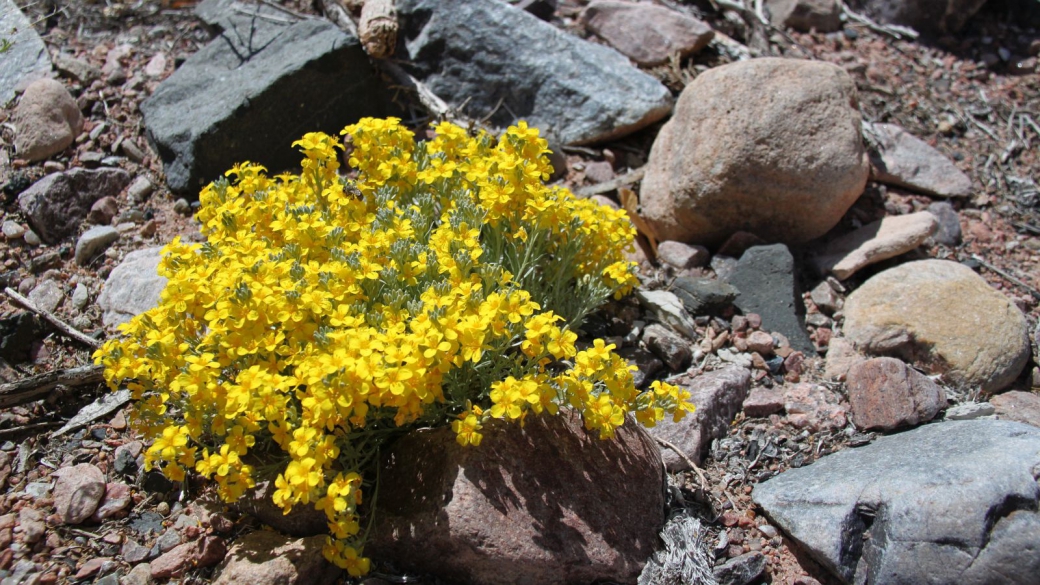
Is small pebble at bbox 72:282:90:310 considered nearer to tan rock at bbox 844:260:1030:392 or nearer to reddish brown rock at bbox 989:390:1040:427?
tan rock at bbox 844:260:1030:392

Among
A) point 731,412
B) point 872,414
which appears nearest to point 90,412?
point 731,412

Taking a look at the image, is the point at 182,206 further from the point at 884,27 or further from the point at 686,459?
the point at 884,27

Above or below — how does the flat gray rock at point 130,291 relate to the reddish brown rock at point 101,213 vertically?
below

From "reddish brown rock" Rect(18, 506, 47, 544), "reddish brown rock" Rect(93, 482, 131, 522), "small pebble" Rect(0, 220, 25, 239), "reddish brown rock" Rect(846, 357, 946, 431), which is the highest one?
"small pebble" Rect(0, 220, 25, 239)

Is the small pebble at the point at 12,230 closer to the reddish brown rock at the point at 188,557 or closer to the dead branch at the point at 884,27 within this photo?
the reddish brown rock at the point at 188,557

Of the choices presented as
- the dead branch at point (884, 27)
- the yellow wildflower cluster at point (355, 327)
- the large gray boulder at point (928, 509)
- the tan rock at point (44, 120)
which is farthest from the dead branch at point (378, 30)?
the dead branch at point (884, 27)

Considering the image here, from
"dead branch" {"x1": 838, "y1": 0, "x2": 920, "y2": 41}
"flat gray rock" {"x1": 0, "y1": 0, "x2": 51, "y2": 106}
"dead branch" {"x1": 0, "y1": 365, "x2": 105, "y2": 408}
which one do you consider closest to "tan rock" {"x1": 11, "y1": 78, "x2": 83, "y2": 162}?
"flat gray rock" {"x1": 0, "y1": 0, "x2": 51, "y2": 106}

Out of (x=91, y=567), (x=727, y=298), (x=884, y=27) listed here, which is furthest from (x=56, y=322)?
(x=884, y=27)
